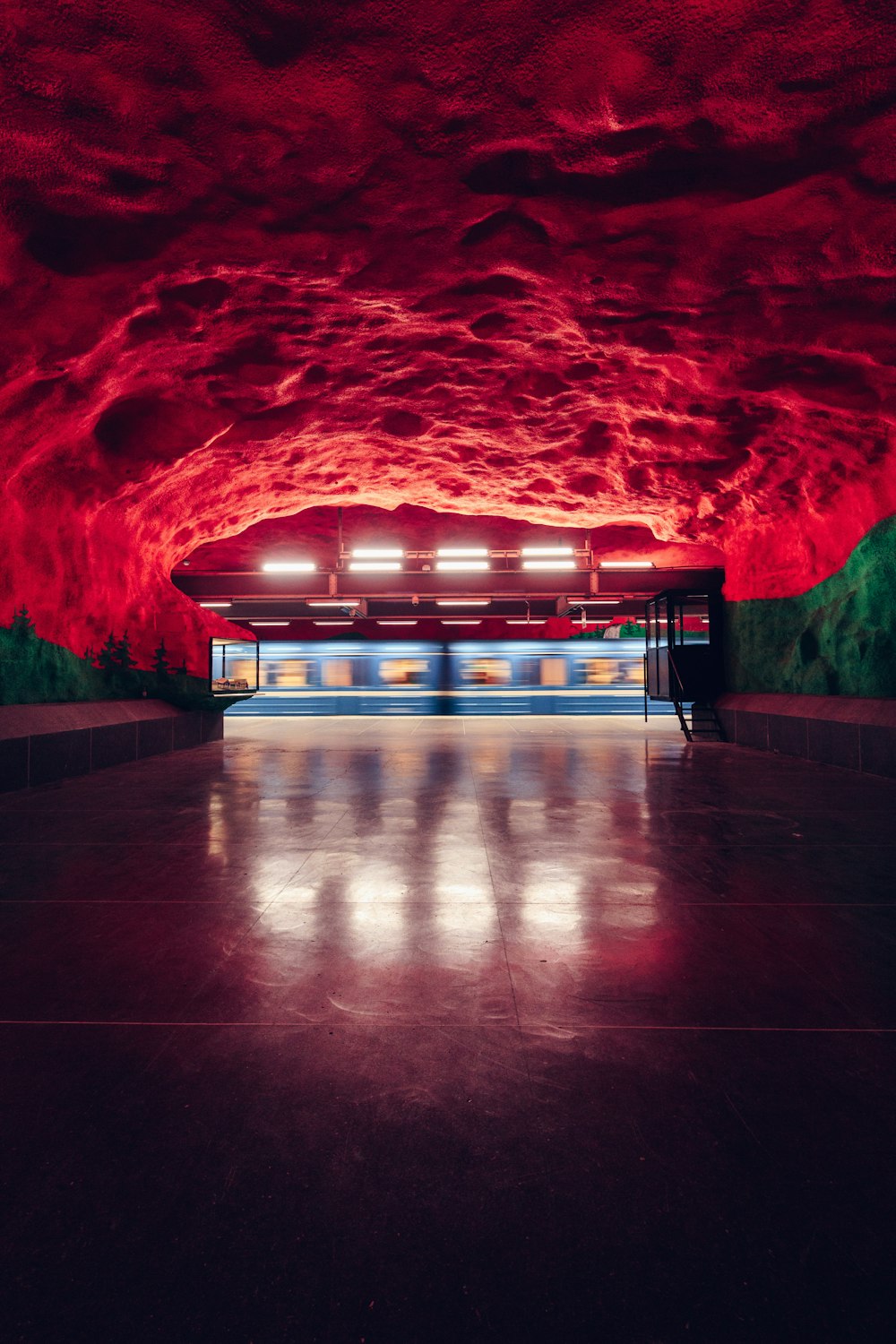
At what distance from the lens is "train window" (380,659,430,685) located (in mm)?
16672

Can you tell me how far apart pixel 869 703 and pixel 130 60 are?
26.4 ft

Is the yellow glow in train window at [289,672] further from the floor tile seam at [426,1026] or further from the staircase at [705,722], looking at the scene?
the floor tile seam at [426,1026]

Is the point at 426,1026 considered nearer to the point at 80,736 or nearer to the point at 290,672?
the point at 80,736

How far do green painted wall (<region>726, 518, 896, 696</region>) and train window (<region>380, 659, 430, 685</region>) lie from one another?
874 centimetres

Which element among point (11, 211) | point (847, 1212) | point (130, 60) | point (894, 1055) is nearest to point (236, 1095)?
point (847, 1212)

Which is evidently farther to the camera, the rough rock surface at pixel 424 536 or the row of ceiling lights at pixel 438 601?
the row of ceiling lights at pixel 438 601

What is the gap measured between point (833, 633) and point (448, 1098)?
7.87 m

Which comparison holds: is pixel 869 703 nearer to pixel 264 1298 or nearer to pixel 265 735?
pixel 264 1298

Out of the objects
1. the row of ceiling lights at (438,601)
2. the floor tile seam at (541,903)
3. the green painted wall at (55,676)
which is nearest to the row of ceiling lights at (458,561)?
the row of ceiling lights at (438,601)

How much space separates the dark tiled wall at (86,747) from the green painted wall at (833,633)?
880 cm

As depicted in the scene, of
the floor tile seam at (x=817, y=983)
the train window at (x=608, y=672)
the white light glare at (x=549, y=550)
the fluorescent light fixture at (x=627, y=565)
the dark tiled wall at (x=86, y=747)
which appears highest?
the white light glare at (x=549, y=550)

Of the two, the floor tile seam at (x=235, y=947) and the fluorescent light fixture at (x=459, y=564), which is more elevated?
the fluorescent light fixture at (x=459, y=564)

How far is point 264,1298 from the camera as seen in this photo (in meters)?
0.99

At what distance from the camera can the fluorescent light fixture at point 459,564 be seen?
1232cm
